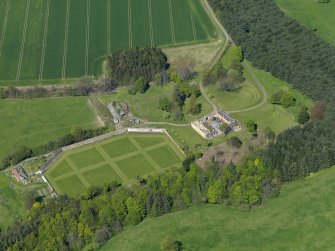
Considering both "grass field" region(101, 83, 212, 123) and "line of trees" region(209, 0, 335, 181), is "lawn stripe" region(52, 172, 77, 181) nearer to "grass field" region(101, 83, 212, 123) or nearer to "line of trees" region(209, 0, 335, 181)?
"grass field" region(101, 83, 212, 123)

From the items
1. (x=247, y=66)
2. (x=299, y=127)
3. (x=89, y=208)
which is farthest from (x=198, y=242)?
(x=247, y=66)

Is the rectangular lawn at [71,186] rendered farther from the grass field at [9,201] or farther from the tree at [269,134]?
the tree at [269,134]

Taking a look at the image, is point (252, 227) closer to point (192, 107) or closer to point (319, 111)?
point (192, 107)

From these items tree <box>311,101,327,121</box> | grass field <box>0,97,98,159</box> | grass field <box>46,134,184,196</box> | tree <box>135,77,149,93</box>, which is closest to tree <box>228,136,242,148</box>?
grass field <box>46,134,184,196</box>

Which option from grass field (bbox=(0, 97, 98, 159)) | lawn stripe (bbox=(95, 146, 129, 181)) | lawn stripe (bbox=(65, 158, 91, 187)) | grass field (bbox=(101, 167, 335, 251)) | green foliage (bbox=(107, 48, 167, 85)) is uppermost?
green foliage (bbox=(107, 48, 167, 85))

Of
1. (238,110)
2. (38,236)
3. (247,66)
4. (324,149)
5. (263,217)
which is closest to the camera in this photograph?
(38,236)

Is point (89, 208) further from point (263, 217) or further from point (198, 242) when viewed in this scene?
point (263, 217)
